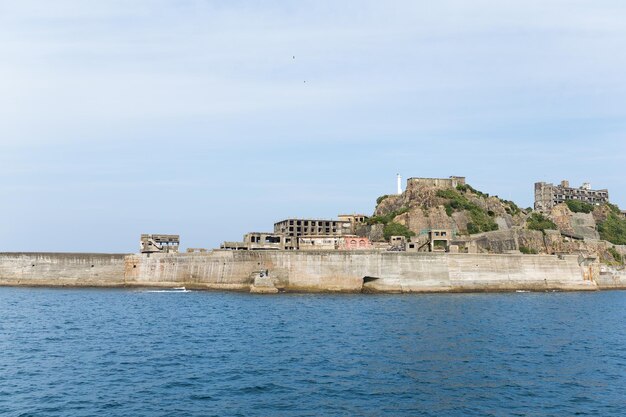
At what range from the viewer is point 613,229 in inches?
6009

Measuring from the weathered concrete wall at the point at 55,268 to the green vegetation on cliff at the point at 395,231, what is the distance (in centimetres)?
5462

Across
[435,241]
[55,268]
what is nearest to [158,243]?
[55,268]

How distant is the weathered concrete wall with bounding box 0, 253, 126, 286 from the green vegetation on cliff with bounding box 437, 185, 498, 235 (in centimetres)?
7253

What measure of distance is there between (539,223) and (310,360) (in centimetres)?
11243

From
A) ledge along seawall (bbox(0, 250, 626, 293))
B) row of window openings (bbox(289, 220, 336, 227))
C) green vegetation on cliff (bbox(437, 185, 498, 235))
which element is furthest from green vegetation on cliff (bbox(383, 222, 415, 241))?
ledge along seawall (bbox(0, 250, 626, 293))

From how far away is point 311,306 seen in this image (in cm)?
7100

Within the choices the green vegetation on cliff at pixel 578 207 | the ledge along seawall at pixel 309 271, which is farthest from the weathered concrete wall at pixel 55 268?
the green vegetation on cliff at pixel 578 207

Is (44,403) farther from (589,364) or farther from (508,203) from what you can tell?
(508,203)

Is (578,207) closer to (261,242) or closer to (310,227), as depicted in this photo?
(310,227)

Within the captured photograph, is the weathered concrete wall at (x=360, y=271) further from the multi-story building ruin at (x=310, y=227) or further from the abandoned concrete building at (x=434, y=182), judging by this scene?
the abandoned concrete building at (x=434, y=182)

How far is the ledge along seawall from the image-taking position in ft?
286

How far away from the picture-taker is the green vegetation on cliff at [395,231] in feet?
406

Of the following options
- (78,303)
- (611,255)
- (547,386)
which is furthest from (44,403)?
(611,255)

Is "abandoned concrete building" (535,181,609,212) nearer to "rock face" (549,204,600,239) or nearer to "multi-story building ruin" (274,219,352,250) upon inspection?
"rock face" (549,204,600,239)
